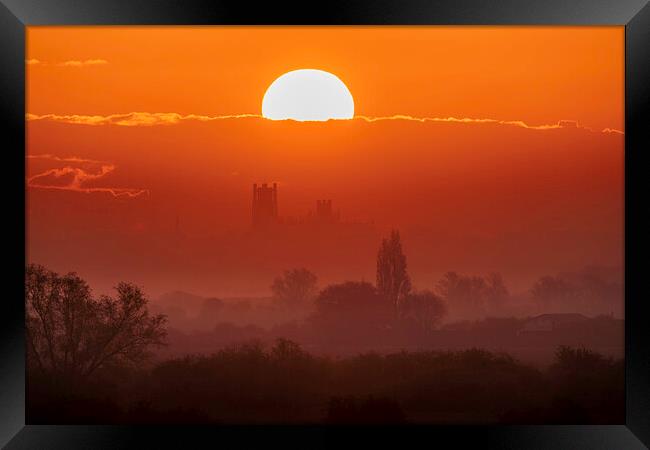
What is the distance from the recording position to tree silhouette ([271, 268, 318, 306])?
4.39 m

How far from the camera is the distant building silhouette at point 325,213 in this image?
4414 millimetres

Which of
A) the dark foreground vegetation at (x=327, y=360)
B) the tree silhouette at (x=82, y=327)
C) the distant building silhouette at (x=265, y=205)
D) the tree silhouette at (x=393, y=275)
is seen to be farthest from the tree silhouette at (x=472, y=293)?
the tree silhouette at (x=82, y=327)

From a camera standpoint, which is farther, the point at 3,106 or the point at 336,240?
the point at 336,240

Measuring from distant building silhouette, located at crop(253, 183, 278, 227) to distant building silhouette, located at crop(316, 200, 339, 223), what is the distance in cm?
24

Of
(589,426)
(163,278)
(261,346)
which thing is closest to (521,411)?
(589,426)

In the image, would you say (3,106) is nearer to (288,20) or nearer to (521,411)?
(288,20)

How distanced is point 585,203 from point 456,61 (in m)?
1.08

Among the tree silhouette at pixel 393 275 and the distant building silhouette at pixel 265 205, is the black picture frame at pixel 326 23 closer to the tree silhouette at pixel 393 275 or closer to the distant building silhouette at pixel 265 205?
the tree silhouette at pixel 393 275

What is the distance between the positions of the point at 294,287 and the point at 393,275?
0.57 m

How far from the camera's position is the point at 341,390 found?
14.3 feet

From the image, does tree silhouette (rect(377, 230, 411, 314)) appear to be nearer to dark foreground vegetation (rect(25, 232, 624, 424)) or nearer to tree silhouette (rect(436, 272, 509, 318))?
dark foreground vegetation (rect(25, 232, 624, 424))

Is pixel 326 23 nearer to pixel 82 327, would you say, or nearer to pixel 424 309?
pixel 424 309

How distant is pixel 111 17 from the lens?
4121 mm

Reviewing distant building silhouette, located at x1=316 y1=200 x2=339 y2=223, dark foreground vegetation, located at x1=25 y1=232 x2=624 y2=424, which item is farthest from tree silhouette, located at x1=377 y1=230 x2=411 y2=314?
distant building silhouette, located at x1=316 y1=200 x2=339 y2=223
